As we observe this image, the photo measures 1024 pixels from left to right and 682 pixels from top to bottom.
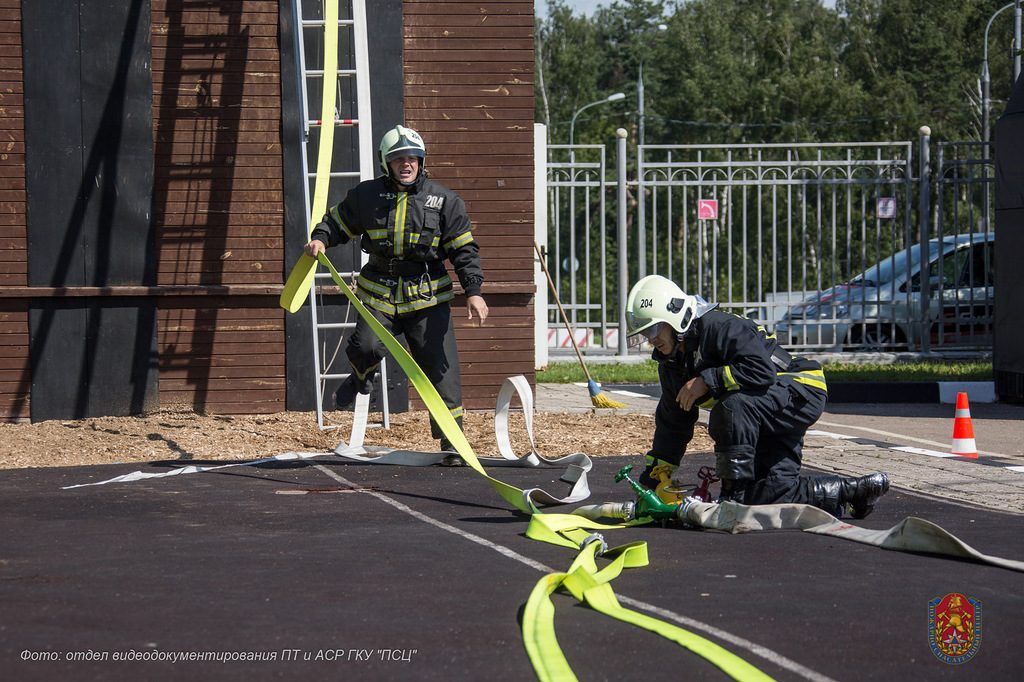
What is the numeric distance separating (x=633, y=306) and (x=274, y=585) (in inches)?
92.5

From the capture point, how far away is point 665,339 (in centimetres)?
622

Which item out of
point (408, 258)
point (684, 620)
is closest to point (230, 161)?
point (408, 258)

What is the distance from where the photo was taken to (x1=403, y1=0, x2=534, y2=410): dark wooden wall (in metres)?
11.0

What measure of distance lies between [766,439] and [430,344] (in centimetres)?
266

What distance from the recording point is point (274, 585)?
14.9ft

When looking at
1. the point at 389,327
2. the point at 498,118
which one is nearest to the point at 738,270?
the point at 498,118

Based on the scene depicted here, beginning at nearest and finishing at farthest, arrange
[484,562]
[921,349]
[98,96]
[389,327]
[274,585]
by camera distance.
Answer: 1. [274,585]
2. [484,562]
3. [389,327]
4. [98,96]
5. [921,349]

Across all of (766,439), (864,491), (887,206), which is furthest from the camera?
(887,206)

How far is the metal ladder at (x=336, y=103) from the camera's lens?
988cm

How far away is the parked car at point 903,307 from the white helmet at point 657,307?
1058 centimetres

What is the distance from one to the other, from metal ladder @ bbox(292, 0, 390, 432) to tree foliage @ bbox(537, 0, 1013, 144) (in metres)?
26.7

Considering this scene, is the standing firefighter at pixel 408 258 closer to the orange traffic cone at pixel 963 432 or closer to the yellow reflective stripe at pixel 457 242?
the yellow reflective stripe at pixel 457 242

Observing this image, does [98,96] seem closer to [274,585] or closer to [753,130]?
[274,585]

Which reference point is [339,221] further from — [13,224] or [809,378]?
[13,224]
